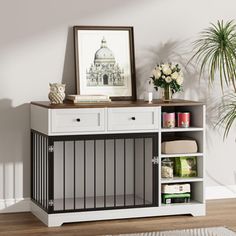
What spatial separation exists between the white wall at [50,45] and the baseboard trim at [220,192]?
0.86m

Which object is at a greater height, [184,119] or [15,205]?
[184,119]

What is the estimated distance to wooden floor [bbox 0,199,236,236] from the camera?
16.1 ft

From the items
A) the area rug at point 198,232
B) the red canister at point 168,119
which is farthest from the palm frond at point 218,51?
the area rug at point 198,232

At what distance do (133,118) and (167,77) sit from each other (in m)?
0.50

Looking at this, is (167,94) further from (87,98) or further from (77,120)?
(77,120)

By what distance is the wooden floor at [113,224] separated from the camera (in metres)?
4.89

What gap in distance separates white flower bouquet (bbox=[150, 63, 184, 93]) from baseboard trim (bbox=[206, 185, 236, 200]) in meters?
1.07

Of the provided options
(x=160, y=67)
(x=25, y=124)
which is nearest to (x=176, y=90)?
(x=160, y=67)

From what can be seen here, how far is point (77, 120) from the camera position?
16.4ft

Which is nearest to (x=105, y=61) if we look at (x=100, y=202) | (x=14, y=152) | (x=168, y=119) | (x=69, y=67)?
(x=69, y=67)

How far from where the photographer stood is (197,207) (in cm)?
539

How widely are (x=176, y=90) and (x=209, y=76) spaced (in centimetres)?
56

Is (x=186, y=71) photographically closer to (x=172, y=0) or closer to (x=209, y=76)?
(x=209, y=76)

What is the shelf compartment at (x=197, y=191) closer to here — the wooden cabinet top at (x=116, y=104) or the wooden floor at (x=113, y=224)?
the wooden floor at (x=113, y=224)
